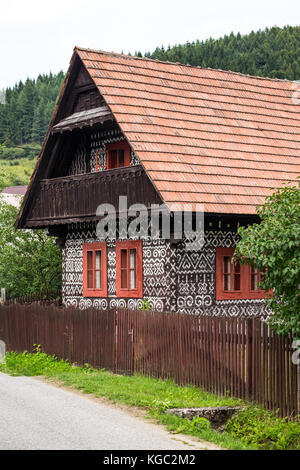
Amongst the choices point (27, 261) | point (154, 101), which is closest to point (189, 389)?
point (154, 101)

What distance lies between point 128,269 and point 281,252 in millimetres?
9679

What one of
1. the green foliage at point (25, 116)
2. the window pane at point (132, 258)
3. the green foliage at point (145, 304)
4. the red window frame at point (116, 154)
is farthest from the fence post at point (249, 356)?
the green foliage at point (25, 116)

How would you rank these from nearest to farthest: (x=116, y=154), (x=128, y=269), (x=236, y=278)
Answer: (x=236, y=278) → (x=128, y=269) → (x=116, y=154)

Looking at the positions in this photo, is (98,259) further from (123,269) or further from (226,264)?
(226,264)

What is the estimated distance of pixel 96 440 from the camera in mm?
8859

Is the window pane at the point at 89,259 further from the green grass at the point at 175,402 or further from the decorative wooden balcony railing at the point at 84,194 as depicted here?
the green grass at the point at 175,402

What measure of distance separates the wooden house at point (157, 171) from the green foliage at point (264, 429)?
21.8 ft

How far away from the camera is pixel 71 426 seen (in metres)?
9.76

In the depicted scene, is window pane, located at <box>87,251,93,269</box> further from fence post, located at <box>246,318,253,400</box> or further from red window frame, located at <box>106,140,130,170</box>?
fence post, located at <box>246,318,253,400</box>

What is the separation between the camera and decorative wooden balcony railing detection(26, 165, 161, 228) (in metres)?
17.7

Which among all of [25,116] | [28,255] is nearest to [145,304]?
[28,255]

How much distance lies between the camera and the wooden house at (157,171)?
17.9m

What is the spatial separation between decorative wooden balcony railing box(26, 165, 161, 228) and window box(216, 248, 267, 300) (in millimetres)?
2585

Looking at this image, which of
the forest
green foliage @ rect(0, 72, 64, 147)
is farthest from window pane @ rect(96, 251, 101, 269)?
green foliage @ rect(0, 72, 64, 147)
